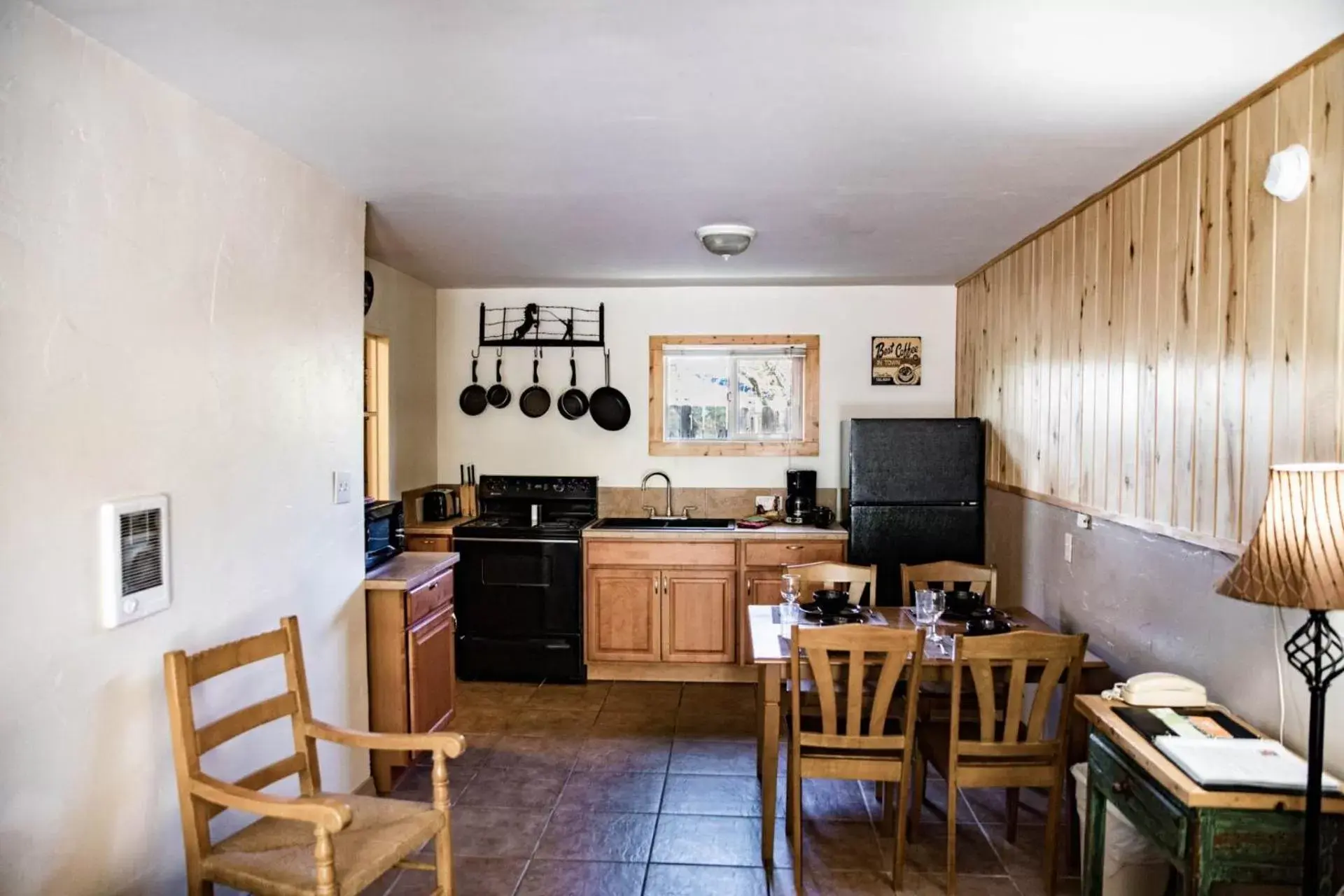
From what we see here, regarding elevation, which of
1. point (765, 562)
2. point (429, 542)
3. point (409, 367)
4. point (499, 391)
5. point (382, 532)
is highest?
point (409, 367)

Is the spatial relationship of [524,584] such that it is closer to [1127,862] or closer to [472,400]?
[472,400]

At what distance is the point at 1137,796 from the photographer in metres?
1.96

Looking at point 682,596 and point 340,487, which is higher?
point 340,487

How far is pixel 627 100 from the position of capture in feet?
6.90

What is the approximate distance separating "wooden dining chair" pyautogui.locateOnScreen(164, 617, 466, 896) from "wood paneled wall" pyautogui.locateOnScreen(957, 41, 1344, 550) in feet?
7.21

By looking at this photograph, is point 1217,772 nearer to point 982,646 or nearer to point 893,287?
point 982,646

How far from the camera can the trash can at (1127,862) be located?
2221mm

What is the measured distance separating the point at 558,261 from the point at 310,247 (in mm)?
1685

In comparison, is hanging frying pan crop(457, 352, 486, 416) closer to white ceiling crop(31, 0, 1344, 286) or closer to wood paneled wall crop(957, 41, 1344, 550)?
white ceiling crop(31, 0, 1344, 286)

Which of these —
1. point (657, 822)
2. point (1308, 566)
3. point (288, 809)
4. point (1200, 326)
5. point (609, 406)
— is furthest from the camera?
point (609, 406)

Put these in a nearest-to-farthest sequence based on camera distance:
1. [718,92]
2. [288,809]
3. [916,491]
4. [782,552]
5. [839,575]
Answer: [288,809] < [718,92] < [839,575] < [916,491] < [782,552]

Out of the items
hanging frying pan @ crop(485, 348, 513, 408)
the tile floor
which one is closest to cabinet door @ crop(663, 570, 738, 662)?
the tile floor

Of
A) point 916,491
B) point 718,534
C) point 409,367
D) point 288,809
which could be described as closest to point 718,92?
point 288,809

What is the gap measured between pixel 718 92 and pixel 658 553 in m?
3.07
